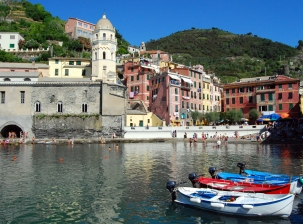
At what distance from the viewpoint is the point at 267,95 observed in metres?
63.2

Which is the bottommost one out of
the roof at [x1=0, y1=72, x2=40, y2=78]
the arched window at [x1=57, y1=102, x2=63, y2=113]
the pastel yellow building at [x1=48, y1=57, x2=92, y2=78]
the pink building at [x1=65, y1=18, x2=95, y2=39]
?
the arched window at [x1=57, y1=102, x2=63, y2=113]

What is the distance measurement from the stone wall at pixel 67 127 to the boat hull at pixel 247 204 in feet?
136

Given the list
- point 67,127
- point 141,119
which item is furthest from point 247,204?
point 141,119

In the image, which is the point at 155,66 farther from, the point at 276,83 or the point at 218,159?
the point at 218,159

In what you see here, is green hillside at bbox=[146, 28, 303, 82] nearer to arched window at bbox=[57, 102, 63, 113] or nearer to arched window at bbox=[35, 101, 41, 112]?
→ arched window at bbox=[57, 102, 63, 113]

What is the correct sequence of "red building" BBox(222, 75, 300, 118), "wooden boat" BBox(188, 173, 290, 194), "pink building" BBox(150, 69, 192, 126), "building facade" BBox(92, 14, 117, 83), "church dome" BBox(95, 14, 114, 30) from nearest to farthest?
"wooden boat" BBox(188, 173, 290, 194)
"building facade" BBox(92, 14, 117, 83)
"church dome" BBox(95, 14, 114, 30)
"red building" BBox(222, 75, 300, 118)
"pink building" BBox(150, 69, 192, 126)

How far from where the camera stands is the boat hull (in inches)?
514

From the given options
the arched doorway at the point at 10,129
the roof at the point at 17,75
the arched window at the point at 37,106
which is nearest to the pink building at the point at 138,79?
the roof at the point at 17,75

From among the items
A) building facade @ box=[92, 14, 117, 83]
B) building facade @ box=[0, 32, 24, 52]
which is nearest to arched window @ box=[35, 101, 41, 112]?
building facade @ box=[92, 14, 117, 83]

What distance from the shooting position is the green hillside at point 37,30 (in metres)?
88.9

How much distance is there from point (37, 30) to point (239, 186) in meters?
102

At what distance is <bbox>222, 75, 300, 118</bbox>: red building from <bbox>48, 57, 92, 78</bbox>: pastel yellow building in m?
30.8

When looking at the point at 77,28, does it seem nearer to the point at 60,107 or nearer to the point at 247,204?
the point at 60,107

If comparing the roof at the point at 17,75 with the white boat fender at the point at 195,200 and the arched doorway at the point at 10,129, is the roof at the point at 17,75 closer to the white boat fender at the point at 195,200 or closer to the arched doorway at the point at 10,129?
the arched doorway at the point at 10,129
